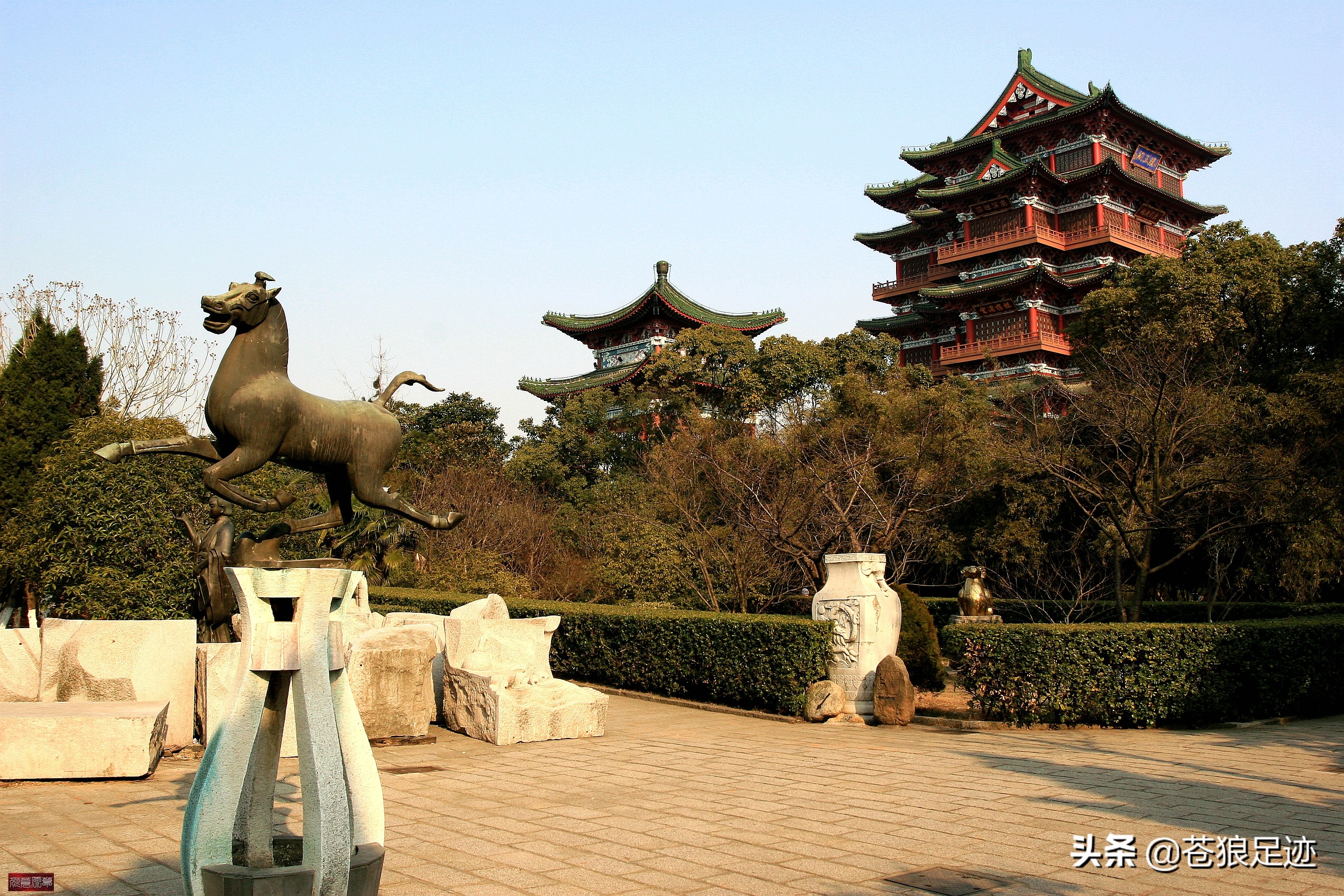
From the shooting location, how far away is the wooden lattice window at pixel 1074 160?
3444cm

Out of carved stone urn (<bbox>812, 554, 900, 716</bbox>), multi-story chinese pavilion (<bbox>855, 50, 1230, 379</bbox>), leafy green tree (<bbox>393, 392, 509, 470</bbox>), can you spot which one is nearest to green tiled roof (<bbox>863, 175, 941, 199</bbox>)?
multi-story chinese pavilion (<bbox>855, 50, 1230, 379</bbox>)

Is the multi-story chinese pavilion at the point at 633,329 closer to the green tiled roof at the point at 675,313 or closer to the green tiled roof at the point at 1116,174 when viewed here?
the green tiled roof at the point at 675,313

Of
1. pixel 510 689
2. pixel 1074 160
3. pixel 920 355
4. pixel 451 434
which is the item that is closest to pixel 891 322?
pixel 920 355

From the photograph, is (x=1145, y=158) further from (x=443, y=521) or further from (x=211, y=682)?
(x=443, y=521)

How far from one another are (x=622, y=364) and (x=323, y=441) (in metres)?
34.9

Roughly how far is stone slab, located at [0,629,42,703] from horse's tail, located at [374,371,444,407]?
5278 mm

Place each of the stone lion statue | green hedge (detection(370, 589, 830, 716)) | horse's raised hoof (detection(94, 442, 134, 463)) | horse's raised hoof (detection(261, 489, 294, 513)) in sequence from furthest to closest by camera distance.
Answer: the stone lion statue, green hedge (detection(370, 589, 830, 716)), horse's raised hoof (detection(261, 489, 294, 513)), horse's raised hoof (detection(94, 442, 134, 463))

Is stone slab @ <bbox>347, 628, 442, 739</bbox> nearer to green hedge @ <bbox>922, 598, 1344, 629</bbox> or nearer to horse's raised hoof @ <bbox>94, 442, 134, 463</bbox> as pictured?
horse's raised hoof @ <bbox>94, 442, 134, 463</bbox>

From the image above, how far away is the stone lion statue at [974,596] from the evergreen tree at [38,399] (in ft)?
54.9

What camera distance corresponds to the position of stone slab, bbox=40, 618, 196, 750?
809cm

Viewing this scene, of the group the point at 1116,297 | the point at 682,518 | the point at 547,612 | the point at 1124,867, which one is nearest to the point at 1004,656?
the point at 1124,867

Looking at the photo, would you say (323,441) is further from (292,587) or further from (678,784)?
(678,784)

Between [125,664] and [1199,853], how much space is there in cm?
769

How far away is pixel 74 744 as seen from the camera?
689 cm
